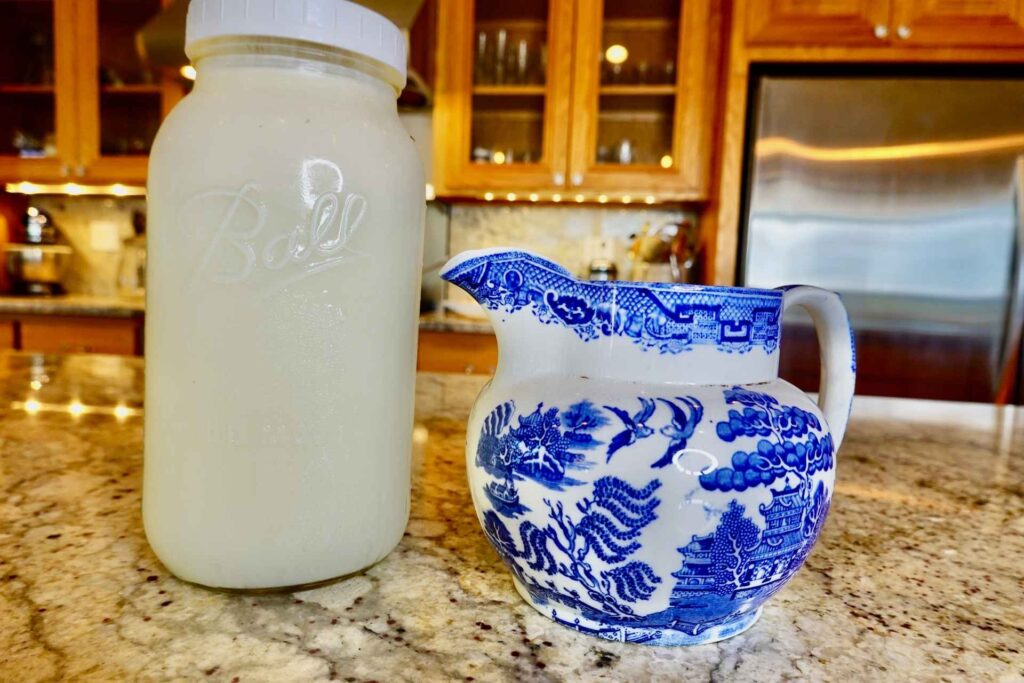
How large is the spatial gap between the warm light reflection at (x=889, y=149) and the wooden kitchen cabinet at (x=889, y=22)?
26 centimetres

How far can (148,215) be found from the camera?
1.20 ft

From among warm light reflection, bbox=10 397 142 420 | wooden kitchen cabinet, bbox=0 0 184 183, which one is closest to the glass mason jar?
warm light reflection, bbox=10 397 142 420

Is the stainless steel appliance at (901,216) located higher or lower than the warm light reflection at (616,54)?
lower

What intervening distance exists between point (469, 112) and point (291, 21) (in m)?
1.94

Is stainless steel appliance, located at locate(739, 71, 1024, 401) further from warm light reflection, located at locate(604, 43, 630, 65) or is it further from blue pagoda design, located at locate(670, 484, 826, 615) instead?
blue pagoda design, located at locate(670, 484, 826, 615)

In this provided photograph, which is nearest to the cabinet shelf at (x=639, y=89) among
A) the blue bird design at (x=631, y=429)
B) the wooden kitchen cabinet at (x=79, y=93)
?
the wooden kitchen cabinet at (x=79, y=93)

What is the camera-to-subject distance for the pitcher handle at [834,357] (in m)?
0.38

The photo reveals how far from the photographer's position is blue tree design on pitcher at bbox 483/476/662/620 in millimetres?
302

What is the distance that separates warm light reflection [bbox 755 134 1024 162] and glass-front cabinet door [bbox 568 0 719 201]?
220mm

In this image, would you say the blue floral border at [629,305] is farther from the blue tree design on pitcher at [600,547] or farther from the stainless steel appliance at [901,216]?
the stainless steel appliance at [901,216]

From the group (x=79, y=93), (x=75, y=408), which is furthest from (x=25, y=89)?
(x=75, y=408)

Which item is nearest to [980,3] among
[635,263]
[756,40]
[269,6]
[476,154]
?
[756,40]

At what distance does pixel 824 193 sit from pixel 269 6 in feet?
6.26

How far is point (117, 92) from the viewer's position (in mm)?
2359
